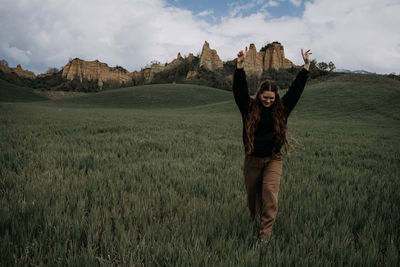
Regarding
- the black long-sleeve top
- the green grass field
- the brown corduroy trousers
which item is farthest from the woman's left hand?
the green grass field

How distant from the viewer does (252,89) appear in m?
88.5

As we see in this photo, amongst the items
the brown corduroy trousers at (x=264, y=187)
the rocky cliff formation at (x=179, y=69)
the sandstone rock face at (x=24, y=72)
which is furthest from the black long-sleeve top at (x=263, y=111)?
the sandstone rock face at (x=24, y=72)

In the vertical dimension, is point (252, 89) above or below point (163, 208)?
above

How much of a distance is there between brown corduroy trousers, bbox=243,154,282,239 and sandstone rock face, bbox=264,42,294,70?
5350 inches

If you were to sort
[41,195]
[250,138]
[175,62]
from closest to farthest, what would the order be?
[250,138]
[41,195]
[175,62]

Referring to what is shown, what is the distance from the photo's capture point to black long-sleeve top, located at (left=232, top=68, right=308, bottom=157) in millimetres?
2318

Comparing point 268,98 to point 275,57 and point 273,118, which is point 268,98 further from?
point 275,57

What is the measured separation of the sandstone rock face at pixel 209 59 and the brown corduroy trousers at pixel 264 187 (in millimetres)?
126219

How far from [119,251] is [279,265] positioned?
53.8 inches

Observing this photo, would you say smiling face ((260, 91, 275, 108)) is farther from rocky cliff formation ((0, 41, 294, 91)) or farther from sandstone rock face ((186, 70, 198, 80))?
sandstone rock face ((186, 70, 198, 80))

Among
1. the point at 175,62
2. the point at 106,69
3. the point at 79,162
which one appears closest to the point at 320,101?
the point at 79,162

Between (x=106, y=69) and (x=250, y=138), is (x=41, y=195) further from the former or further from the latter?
(x=106, y=69)

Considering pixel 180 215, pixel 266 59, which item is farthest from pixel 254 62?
pixel 180 215

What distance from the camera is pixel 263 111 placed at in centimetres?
240
